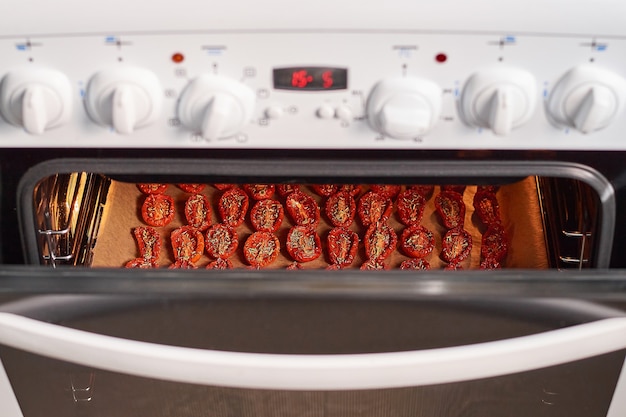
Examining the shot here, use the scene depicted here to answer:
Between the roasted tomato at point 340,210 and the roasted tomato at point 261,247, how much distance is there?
0.10 meters

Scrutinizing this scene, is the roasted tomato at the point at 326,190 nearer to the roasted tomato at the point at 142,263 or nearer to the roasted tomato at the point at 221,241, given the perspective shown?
the roasted tomato at the point at 221,241

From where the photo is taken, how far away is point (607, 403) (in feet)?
2.72

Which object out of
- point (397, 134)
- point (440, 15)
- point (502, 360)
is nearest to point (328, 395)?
point (502, 360)

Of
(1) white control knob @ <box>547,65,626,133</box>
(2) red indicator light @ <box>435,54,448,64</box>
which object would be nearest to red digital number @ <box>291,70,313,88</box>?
(2) red indicator light @ <box>435,54,448,64</box>

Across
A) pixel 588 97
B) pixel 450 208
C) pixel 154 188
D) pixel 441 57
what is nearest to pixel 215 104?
pixel 441 57

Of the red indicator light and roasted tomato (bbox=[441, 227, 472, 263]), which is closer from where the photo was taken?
the red indicator light

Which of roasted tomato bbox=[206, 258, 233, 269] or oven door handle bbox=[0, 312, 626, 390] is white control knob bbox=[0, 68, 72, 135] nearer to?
oven door handle bbox=[0, 312, 626, 390]

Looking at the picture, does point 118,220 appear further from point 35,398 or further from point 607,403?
point 607,403

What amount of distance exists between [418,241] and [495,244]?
0.12 m

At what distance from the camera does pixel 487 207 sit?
3.46ft

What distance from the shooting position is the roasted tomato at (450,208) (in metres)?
1.03

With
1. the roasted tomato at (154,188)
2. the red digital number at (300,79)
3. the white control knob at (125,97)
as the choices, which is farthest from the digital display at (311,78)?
the roasted tomato at (154,188)

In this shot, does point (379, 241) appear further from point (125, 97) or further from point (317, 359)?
point (125, 97)

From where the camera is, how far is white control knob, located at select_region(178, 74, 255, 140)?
1.99 feet
